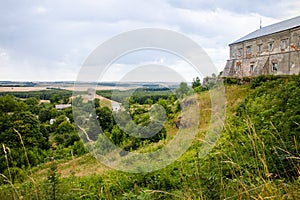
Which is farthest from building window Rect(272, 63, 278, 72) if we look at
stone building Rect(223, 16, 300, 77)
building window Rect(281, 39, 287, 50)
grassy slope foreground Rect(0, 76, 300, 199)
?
grassy slope foreground Rect(0, 76, 300, 199)

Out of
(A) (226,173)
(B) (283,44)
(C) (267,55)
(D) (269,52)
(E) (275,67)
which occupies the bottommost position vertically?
(A) (226,173)

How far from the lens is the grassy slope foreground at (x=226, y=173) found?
7.48 ft

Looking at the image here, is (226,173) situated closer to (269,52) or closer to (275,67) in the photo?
(275,67)

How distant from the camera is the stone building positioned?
18516mm

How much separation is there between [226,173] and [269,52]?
19.6m

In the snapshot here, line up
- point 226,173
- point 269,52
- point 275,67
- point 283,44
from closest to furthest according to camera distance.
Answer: point 226,173, point 283,44, point 275,67, point 269,52

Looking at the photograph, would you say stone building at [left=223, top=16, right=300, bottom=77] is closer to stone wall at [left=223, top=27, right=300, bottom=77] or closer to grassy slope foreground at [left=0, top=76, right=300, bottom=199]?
stone wall at [left=223, top=27, right=300, bottom=77]

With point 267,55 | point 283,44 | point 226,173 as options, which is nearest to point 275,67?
point 267,55

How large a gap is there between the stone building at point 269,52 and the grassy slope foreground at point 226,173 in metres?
5.63

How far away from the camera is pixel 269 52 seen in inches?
826

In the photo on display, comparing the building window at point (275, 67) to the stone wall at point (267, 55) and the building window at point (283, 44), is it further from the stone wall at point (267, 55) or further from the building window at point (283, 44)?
the building window at point (283, 44)

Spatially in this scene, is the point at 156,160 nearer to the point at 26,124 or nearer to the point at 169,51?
the point at 169,51

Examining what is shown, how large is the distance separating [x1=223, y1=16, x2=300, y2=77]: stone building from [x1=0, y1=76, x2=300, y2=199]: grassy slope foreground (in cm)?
563

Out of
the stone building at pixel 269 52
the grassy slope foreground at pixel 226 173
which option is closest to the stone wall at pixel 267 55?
the stone building at pixel 269 52
